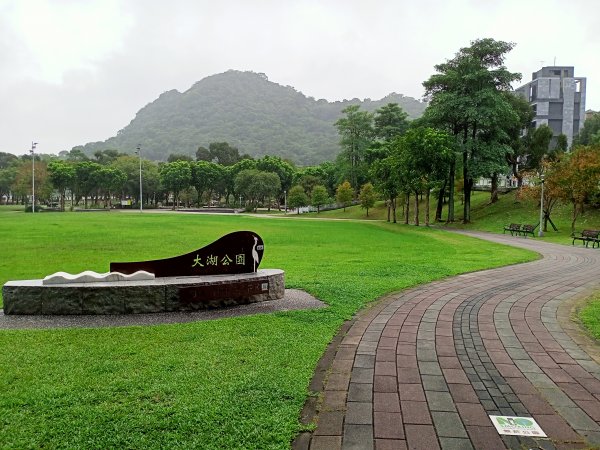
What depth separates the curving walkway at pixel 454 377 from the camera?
334 centimetres

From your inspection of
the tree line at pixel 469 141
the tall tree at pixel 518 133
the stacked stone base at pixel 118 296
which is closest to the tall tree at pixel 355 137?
the tree line at pixel 469 141

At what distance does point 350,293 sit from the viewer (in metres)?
8.47

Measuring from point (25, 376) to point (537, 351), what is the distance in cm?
546

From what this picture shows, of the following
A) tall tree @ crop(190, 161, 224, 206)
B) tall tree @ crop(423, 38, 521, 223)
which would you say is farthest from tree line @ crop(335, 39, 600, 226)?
tall tree @ crop(190, 161, 224, 206)

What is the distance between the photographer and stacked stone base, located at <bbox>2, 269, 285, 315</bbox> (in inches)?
267

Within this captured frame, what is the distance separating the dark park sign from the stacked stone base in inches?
10.9

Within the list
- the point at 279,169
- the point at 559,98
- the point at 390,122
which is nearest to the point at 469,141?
the point at 390,122

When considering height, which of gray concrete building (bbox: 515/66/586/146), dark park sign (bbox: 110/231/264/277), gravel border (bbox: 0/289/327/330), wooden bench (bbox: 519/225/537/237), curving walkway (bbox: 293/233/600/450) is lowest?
gravel border (bbox: 0/289/327/330)

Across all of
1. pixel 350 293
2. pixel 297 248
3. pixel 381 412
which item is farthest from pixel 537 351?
pixel 297 248

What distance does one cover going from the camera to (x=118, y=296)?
22.4ft

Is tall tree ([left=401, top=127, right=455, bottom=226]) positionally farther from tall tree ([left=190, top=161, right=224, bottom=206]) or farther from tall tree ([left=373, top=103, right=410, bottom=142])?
tall tree ([left=190, top=161, right=224, bottom=206])

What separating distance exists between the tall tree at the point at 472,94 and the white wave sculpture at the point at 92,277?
31.0 meters

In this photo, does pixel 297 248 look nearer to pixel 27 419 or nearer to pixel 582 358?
pixel 582 358

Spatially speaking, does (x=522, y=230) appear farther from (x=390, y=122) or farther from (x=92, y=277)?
(x=390, y=122)
